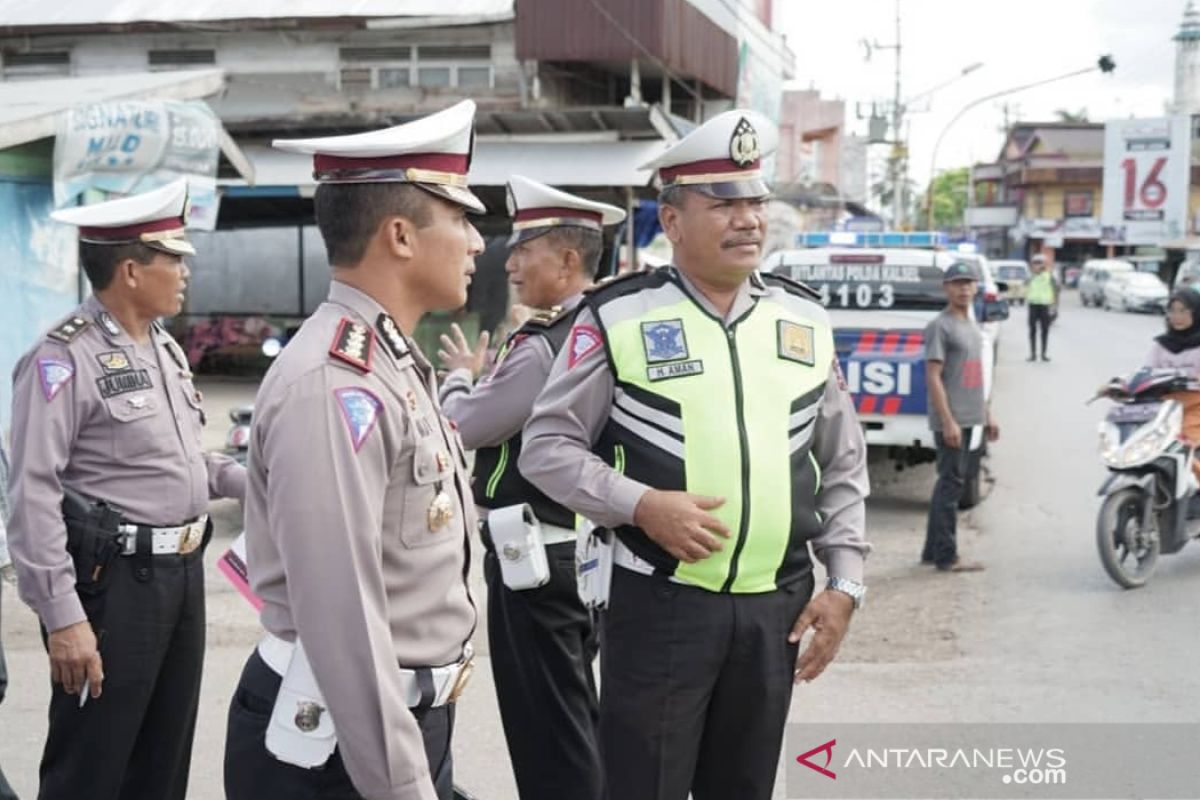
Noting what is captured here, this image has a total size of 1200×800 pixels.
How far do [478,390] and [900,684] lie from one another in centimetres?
290

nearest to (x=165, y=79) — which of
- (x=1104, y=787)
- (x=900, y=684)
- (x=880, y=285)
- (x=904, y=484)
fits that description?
(x=880, y=285)

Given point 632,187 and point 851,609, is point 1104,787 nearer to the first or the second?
point 851,609

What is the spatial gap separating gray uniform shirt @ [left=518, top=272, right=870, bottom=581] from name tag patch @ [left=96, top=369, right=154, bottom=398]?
3.76 ft


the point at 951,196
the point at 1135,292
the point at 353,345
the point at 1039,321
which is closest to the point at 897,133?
the point at 1135,292

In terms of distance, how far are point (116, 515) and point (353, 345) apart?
69.2 inches

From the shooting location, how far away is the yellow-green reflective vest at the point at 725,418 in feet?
10.4

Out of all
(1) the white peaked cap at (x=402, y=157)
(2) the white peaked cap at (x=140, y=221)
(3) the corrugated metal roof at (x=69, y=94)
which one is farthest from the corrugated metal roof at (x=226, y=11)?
(1) the white peaked cap at (x=402, y=157)

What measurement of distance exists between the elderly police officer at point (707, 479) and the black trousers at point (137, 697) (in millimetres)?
1131

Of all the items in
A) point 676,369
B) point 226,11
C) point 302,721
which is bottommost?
point 302,721

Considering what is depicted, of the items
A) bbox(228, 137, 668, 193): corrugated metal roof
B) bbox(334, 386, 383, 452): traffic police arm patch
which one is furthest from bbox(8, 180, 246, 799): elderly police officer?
bbox(228, 137, 668, 193): corrugated metal roof

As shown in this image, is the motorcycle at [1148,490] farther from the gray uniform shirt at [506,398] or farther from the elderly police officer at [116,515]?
the elderly police officer at [116,515]

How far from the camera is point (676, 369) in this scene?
126 inches

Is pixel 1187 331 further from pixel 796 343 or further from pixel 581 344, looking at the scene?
pixel 581 344

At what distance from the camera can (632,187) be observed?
18.9 m
